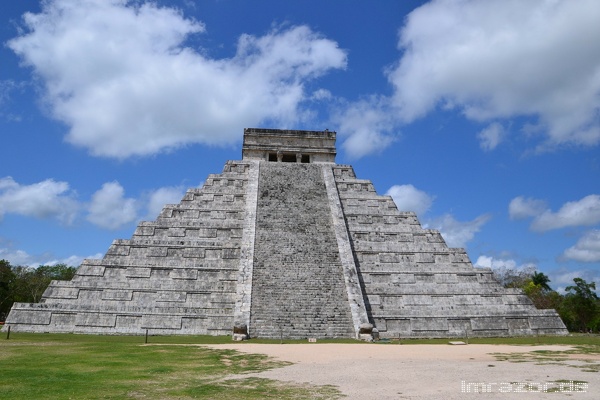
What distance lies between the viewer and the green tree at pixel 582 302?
3105 cm

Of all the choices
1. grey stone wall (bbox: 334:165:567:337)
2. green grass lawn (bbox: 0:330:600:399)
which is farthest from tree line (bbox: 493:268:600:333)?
green grass lawn (bbox: 0:330:600:399)

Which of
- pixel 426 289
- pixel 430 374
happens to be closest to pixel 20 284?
pixel 426 289

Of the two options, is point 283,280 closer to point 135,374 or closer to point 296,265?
point 296,265

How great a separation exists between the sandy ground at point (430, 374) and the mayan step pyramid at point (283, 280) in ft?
13.5

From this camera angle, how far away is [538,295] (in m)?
34.9

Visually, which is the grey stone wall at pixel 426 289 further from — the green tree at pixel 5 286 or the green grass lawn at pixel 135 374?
the green tree at pixel 5 286

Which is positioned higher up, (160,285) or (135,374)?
(160,285)

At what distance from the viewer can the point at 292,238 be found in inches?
724

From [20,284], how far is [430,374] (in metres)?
38.6

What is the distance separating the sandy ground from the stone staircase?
3.90 metres

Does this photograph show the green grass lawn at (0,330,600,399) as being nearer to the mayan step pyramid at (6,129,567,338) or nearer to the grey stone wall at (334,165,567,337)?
the mayan step pyramid at (6,129,567,338)

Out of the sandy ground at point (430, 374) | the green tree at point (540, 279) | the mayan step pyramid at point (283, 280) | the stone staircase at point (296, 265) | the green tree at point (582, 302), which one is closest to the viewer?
the sandy ground at point (430, 374)

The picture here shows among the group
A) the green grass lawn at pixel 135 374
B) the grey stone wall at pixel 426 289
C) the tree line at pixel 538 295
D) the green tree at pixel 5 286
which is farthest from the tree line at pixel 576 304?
the green tree at pixel 5 286

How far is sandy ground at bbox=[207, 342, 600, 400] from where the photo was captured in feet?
18.3
